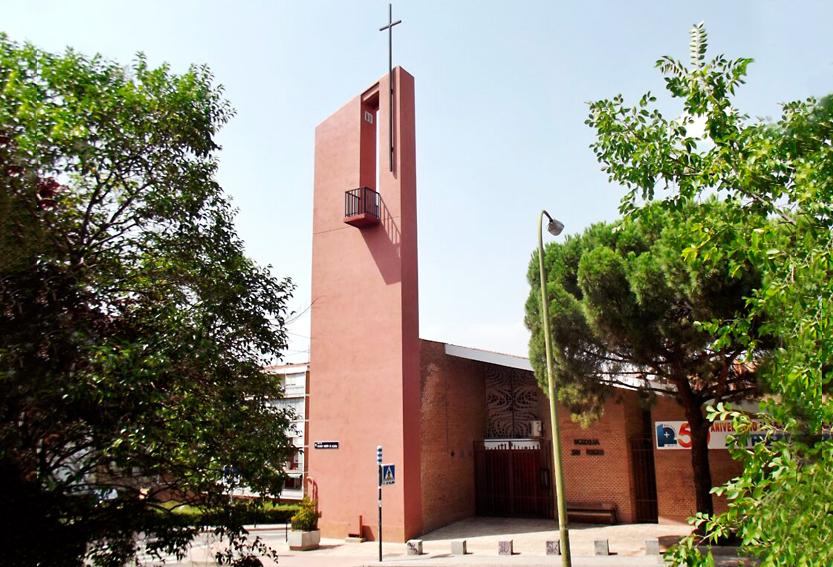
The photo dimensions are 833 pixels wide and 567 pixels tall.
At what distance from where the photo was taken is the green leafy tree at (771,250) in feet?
9.87

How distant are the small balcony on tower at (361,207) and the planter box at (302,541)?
9.66 m

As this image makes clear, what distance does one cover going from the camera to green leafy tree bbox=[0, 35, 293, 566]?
19.4ft

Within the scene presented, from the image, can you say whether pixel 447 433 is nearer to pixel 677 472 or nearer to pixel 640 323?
pixel 677 472

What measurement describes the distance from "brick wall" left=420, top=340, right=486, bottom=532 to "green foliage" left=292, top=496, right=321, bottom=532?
11.0ft

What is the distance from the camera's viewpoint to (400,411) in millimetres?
19141

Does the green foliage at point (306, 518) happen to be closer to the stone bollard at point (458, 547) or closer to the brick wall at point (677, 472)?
the stone bollard at point (458, 547)

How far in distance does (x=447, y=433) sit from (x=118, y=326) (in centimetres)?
1625

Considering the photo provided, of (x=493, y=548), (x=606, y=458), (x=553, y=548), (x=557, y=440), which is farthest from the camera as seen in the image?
(x=606, y=458)

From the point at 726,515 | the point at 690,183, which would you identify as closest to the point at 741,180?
the point at 690,183

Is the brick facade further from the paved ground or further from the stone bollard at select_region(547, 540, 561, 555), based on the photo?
the stone bollard at select_region(547, 540, 561, 555)

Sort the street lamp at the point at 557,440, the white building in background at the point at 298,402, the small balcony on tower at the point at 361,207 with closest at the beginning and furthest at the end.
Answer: the street lamp at the point at 557,440 → the small balcony on tower at the point at 361,207 → the white building in background at the point at 298,402

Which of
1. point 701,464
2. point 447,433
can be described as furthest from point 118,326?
point 447,433

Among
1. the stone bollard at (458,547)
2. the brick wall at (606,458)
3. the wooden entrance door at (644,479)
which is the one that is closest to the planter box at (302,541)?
the stone bollard at (458,547)

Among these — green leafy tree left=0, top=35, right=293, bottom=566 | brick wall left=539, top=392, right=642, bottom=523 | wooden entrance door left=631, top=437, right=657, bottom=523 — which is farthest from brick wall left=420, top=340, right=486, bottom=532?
green leafy tree left=0, top=35, right=293, bottom=566
